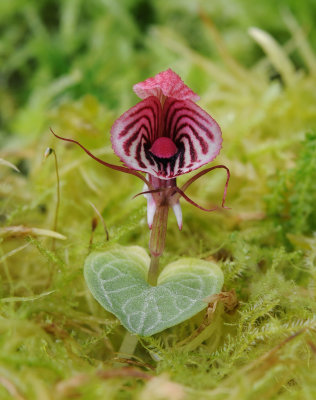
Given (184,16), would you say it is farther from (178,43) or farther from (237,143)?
(237,143)

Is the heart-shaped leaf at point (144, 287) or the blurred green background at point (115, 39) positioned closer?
the heart-shaped leaf at point (144, 287)

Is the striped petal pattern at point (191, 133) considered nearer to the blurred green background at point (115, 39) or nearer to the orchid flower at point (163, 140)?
the orchid flower at point (163, 140)

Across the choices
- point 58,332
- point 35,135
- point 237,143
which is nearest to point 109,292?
point 58,332

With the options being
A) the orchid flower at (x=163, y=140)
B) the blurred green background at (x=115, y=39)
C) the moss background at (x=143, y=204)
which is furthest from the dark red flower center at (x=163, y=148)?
the blurred green background at (x=115, y=39)

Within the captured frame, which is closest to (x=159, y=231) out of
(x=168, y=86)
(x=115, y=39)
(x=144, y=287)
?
(x=144, y=287)

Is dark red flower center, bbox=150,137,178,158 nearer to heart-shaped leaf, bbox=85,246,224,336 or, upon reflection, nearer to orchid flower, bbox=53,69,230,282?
orchid flower, bbox=53,69,230,282

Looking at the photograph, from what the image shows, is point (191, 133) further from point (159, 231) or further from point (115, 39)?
point (115, 39)

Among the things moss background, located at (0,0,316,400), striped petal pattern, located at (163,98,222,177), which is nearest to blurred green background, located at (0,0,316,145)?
moss background, located at (0,0,316,400)

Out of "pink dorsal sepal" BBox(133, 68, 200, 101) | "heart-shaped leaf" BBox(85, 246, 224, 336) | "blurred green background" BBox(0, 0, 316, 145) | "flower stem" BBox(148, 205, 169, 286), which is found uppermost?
"blurred green background" BBox(0, 0, 316, 145)
